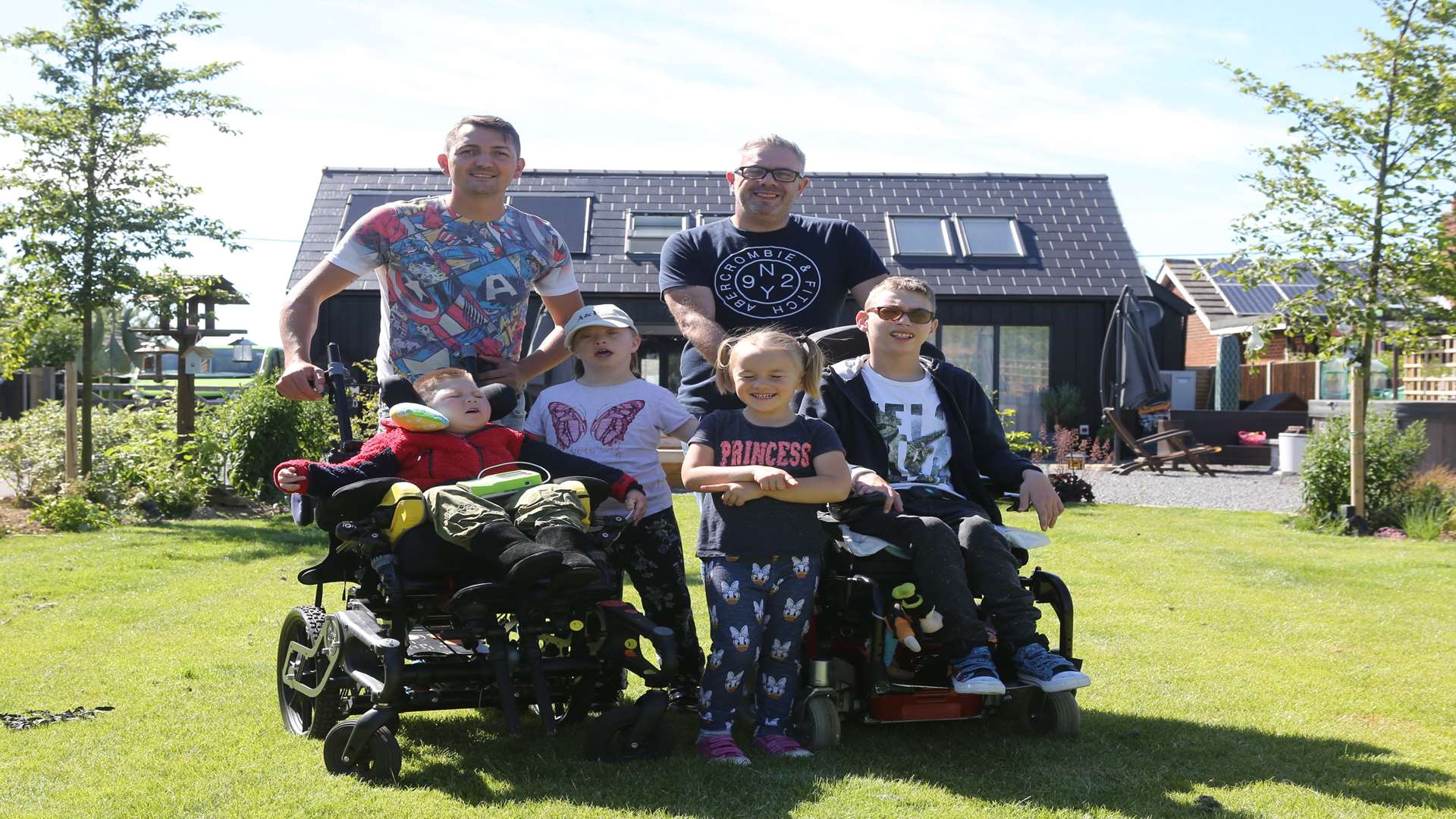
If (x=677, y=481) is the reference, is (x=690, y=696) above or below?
below

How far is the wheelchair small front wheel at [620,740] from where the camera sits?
151 inches

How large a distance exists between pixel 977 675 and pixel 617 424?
57.4 inches

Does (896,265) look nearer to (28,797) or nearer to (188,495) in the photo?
(188,495)

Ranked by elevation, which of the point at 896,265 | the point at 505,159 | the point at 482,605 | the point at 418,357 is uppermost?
the point at 896,265

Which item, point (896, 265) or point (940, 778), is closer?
point (940, 778)

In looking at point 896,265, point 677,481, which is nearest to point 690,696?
point 677,481

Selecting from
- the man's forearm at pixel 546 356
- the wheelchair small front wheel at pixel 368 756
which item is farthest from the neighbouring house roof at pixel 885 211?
the wheelchair small front wheel at pixel 368 756

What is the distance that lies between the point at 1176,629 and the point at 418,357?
12.9 feet

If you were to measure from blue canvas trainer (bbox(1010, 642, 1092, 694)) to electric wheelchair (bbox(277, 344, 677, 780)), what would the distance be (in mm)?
1125

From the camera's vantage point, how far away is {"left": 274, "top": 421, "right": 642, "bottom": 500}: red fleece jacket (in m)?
3.93

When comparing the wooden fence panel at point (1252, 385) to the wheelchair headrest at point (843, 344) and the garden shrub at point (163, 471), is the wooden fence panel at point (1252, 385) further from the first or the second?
the wheelchair headrest at point (843, 344)

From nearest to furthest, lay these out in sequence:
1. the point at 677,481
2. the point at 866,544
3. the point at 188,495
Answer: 1. the point at 866,544
2. the point at 677,481
3. the point at 188,495

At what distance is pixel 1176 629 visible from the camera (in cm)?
635

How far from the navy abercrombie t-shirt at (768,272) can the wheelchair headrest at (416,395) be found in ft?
2.90
